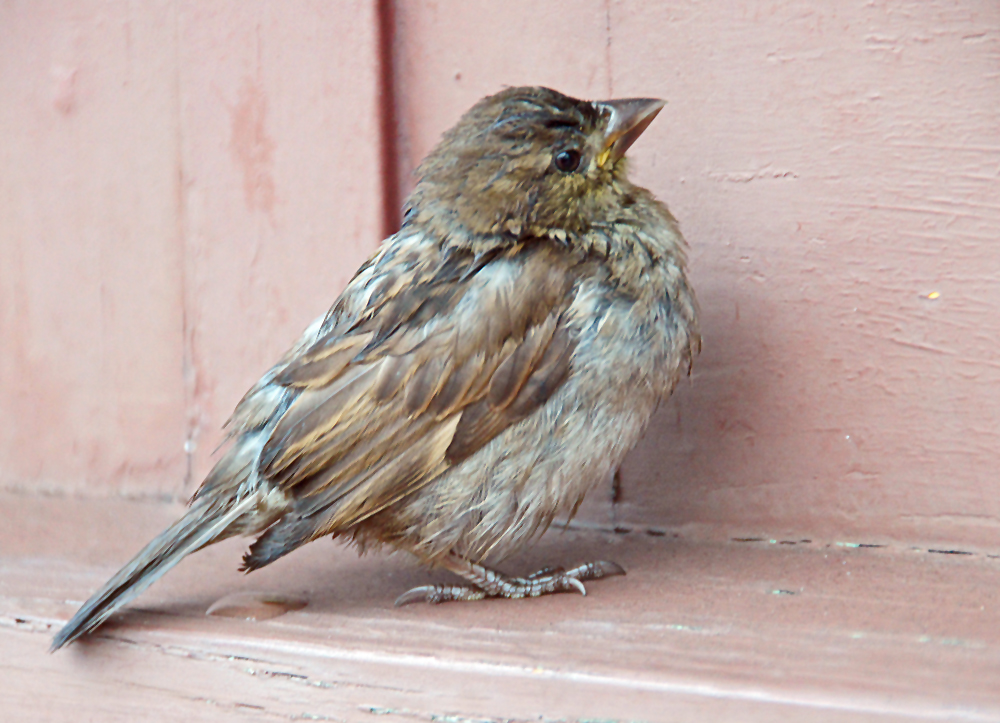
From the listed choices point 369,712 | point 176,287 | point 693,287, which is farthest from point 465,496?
point 176,287

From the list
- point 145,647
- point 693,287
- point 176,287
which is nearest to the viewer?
point 145,647

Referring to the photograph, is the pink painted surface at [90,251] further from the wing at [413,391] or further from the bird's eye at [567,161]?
the bird's eye at [567,161]

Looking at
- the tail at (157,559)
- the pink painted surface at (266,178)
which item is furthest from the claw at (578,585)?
the pink painted surface at (266,178)

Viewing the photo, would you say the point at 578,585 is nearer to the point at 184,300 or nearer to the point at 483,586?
the point at 483,586

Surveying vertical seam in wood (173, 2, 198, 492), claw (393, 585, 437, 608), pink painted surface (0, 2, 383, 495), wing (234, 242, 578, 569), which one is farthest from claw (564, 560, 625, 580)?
vertical seam in wood (173, 2, 198, 492)

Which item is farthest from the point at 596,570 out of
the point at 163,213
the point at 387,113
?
the point at 163,213

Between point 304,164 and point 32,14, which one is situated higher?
point 32,14

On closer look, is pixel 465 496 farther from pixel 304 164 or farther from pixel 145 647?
pixel 304 164
